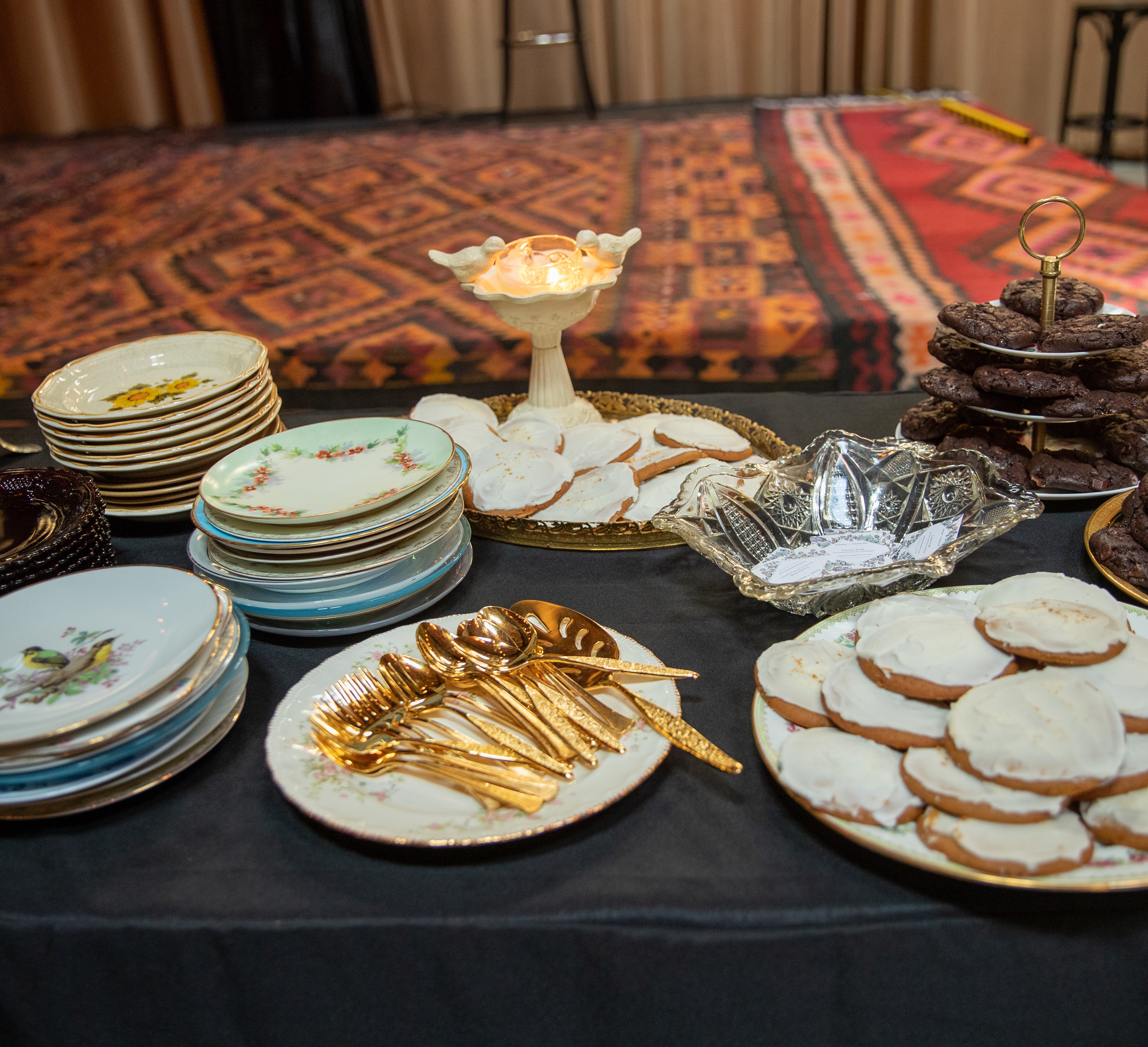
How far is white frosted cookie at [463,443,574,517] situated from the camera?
0.81 meters

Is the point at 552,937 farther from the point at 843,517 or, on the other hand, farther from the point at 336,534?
the point at 843,517

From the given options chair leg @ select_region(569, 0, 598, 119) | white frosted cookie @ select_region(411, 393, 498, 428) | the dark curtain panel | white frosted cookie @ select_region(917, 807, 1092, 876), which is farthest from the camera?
chair leg @ select_region(569, 0, 598, 119)

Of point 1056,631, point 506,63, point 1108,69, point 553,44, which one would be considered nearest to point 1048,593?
point 1056,631

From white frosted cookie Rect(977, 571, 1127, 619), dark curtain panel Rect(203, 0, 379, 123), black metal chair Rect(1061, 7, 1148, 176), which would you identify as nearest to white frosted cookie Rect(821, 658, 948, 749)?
white frosted cookie Rect(977, 571, 1127, 619)

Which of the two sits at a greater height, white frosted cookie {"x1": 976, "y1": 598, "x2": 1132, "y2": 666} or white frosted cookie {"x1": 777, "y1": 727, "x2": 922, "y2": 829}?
white frosted cookie {"x1": 976, "y1": 598, "x2": 1132, "y2": 666}

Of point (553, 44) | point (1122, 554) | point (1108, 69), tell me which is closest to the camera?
point (1122, 554)

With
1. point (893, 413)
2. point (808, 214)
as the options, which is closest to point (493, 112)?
point (808, 214)

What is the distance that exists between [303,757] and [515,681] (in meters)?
0.13

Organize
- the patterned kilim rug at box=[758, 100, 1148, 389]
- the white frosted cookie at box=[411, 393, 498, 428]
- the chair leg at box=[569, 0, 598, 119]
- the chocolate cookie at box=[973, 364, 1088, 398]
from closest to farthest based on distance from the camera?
the chocolate cookie at box=[973, 364, 1088, 398]
the white frosted cookie at box=[411, 393, 498, 428]
the patterned kilim rug at box=[758, 100, 1148, 389]
the chair leg at box=[569, 0, 598, 119]

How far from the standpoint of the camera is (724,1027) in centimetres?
50

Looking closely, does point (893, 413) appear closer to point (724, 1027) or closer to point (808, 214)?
point (724, 1027)

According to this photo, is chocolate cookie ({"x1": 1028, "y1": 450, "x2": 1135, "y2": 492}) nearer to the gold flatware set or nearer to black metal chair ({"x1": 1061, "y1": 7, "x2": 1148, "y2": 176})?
the gold flatware set

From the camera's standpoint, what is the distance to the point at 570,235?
2012 millimetres

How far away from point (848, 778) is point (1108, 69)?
173 inches
